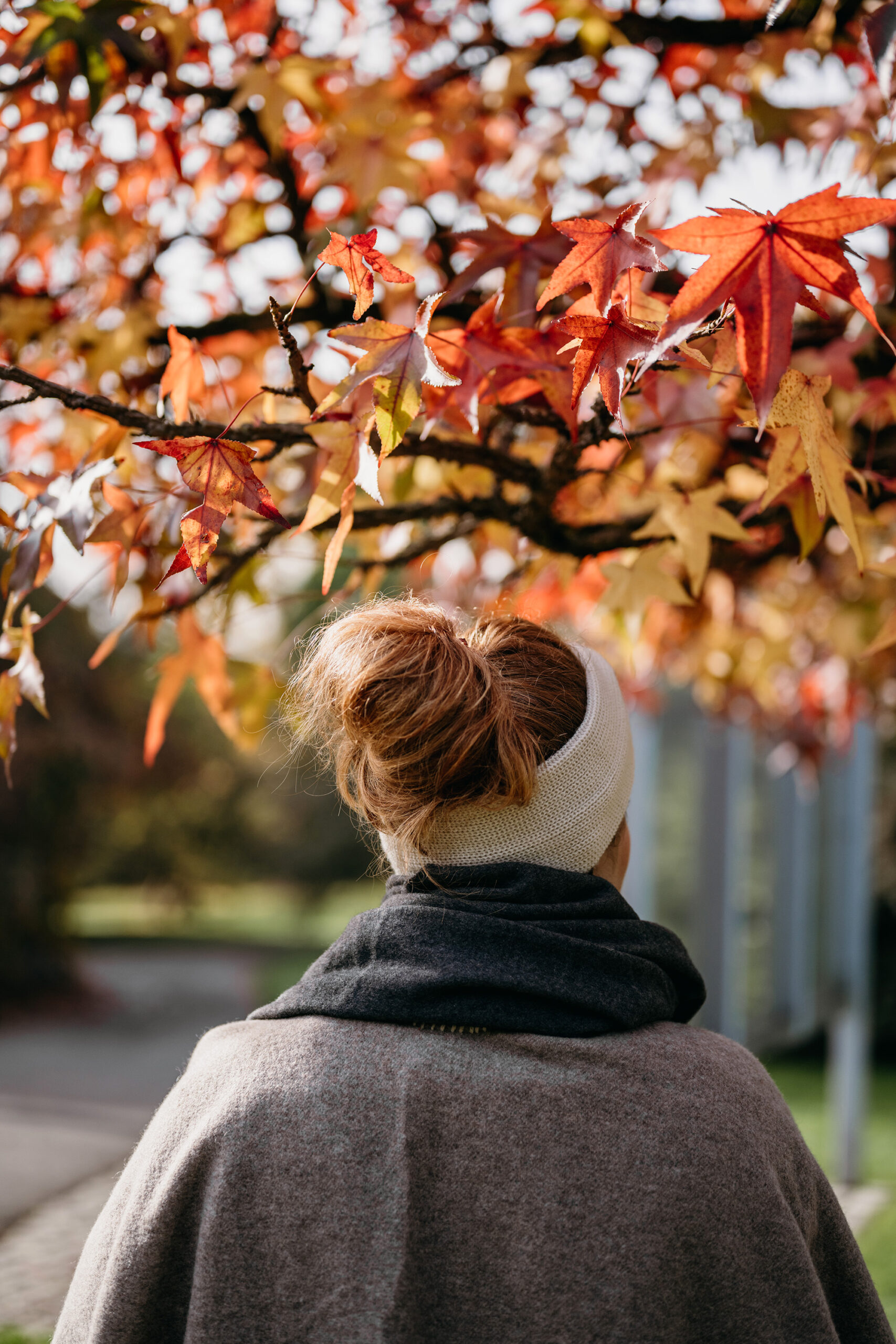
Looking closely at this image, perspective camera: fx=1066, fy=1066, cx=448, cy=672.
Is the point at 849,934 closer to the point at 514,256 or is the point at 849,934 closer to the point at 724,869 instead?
the point at 724,869

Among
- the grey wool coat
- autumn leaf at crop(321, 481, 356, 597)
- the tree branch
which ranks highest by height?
the tree branch

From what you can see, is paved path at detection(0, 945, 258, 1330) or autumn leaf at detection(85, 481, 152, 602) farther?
paved path at detection(0, 945, 258, 1330)

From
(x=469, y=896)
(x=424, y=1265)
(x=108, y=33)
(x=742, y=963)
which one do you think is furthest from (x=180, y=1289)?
(x=742, y=963)

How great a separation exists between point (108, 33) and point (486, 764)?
4.48ft

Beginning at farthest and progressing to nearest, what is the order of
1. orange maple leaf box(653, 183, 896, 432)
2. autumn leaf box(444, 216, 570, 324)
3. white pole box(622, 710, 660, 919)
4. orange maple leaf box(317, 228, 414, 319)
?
white pole box(622, 710, 660, 919)
autumn leaf box(444, 216, 570, 324)
orange maple leaf box(317, 228, 414, 319)
orange maple leaf box(653, 183, 896, 432)

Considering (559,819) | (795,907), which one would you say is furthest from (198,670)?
(795,907)

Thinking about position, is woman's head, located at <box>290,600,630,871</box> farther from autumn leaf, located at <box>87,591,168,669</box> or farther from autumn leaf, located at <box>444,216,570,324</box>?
autumn leaf, located at <box>444,216,570,324</box>

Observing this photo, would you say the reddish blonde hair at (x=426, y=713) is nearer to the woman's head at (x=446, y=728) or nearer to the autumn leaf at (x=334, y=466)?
the woman's head at (x=446, y=728)

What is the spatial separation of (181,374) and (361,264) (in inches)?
18.3

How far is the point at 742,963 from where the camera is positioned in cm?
526

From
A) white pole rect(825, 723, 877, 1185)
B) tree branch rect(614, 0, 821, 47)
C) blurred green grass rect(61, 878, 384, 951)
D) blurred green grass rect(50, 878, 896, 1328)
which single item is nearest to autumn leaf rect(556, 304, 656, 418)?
blurred green grass rect(50, 878, 896, 1328)

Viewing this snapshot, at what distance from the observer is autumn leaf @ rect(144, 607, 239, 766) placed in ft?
6.22

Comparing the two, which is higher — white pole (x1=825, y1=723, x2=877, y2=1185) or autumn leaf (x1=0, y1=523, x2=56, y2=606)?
autumn leaf (x1=0, y1=523, x2=56, y2=606)

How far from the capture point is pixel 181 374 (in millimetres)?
1424
